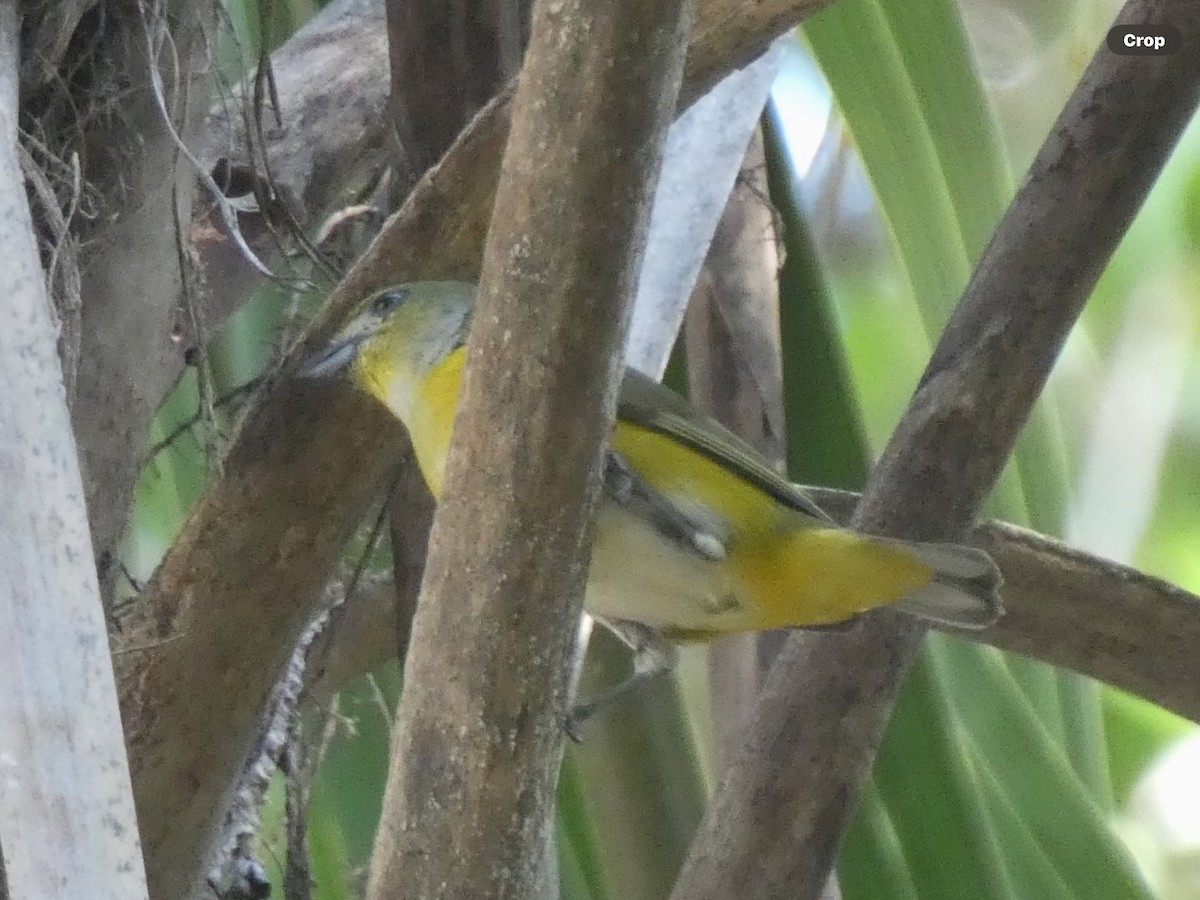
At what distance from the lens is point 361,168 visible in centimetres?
163

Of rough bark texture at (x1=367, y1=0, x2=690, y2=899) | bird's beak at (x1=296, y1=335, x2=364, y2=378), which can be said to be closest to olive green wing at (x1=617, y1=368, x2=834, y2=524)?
bird's beak at (x1=296, y1=335, x2=364, y2=378)

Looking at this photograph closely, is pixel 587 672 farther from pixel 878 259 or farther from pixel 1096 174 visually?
pixel 878 259

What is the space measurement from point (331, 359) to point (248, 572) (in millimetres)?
203

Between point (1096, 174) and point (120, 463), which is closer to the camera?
point (120, 463)

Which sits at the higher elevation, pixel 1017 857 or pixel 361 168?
pixel 361 168

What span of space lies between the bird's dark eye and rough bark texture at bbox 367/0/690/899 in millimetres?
438

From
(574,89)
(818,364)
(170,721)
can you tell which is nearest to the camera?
(574,89)

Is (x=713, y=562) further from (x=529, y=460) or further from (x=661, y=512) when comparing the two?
(x=529, y=460)

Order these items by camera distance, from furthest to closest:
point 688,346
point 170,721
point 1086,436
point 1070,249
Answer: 1. point 1086,436
2. point 688,346
3. point 1070,249
4. point 170,721

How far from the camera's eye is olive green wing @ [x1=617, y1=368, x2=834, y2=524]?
1.34 metres

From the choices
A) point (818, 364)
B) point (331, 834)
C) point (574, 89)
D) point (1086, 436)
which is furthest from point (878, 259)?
point (574, 89)

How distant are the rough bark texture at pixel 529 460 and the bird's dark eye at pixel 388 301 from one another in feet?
1.44

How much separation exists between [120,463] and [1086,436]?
7.47ft

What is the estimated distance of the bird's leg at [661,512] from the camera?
51.1 inches
